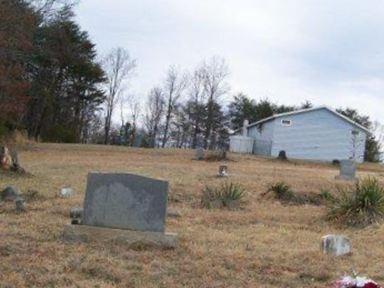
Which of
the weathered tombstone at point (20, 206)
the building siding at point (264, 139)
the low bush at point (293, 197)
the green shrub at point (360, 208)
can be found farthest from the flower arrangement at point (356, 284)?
the building siding at point (264, 139)

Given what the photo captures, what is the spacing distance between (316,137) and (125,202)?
47910 mm

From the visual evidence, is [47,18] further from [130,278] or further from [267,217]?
[130,278]

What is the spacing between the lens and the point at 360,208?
14.0 m

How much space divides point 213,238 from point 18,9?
28.2m

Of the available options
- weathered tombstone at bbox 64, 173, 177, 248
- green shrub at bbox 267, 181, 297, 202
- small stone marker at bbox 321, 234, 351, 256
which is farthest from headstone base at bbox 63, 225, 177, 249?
green shrub at bbox 267, 181, 297, 202

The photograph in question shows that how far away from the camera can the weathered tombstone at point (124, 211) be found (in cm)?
938

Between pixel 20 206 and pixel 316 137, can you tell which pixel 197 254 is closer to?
pixel 20 206

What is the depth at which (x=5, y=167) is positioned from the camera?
20.3m

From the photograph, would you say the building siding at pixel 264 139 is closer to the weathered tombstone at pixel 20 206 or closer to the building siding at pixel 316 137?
the building siding at pixel 316 137

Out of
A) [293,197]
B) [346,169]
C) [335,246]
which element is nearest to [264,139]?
[346,169]

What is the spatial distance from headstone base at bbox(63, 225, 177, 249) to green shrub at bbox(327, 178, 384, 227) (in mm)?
5583

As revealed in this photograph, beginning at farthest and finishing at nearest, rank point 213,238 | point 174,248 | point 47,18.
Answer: point 47,18 < point 213,238 < point 174,248

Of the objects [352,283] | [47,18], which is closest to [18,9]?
[47,18]

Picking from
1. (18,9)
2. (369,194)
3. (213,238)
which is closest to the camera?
(213,238)
